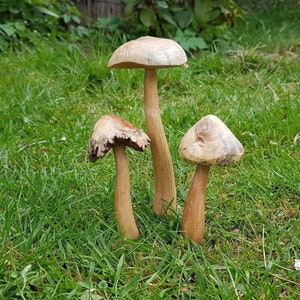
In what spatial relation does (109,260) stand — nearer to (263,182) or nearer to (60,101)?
(263,182)

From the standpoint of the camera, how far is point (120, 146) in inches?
84.2

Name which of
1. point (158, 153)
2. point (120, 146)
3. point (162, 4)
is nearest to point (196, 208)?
point (158, 153)

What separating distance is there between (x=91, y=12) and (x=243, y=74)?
7.89 feet

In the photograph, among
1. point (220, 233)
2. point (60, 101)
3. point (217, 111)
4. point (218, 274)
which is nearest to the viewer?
point (218, 274)

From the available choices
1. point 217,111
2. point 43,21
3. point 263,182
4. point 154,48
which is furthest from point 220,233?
point 43,21

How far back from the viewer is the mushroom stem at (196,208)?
214 centimetres

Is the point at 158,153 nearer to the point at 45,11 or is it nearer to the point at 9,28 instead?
the point at 9,28

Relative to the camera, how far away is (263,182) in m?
2.67

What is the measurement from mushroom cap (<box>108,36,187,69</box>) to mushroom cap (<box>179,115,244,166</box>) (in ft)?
0.95

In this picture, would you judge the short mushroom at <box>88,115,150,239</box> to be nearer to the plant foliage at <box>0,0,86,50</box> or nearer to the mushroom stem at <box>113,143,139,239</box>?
the mushroom stem at <box>113,143,139,239</box>

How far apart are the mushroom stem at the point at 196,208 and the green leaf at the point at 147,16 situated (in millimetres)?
3174

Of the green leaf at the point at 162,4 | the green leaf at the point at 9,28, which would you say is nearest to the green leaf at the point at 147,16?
the green leaf at the point at 162,4

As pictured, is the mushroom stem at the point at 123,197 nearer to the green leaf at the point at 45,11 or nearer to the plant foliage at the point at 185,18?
the plant foliage at the point at 185,18

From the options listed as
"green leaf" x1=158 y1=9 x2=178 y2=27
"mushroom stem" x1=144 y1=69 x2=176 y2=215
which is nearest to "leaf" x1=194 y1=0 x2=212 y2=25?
"green leaf" x1=158 y1=9 x2=178 y2=27
